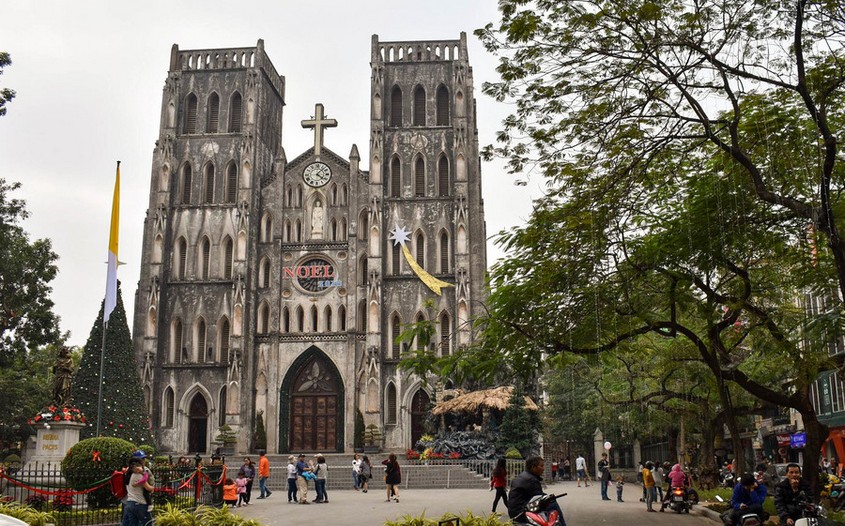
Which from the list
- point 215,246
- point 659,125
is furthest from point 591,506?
point 215,246

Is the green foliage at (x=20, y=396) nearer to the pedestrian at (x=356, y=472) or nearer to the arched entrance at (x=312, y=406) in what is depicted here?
the arched entrance at (x=312, y=406)

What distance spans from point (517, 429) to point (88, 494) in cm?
2272

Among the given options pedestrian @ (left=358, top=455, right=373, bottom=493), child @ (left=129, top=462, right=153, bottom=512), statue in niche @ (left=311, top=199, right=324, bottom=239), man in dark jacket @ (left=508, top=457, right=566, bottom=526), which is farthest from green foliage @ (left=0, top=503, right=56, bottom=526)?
statue in niche @ (left=311, top=199, right=324, bottom=239)

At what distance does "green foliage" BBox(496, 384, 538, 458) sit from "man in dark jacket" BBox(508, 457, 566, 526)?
2653 cm

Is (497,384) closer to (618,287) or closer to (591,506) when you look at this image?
(591,506)

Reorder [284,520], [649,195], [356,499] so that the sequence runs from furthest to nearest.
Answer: [356,499], [284,520], [649,195]

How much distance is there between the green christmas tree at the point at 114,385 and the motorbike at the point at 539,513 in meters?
22.5

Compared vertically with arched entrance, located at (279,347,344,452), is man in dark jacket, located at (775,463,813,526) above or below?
below

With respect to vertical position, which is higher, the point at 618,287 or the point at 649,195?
the point at 649,195

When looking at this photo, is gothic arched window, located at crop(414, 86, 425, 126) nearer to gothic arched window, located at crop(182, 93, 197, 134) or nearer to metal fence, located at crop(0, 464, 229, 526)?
gothic arched window, located at crop(182, 93, 197, 134)

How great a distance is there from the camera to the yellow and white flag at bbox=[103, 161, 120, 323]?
29234 millimetres

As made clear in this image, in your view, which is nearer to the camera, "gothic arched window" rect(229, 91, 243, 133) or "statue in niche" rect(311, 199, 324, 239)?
"statue in niche" rect(311, 199, 324, 239)

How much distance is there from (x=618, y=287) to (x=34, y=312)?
26.7m

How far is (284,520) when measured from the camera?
17812 millimetres
